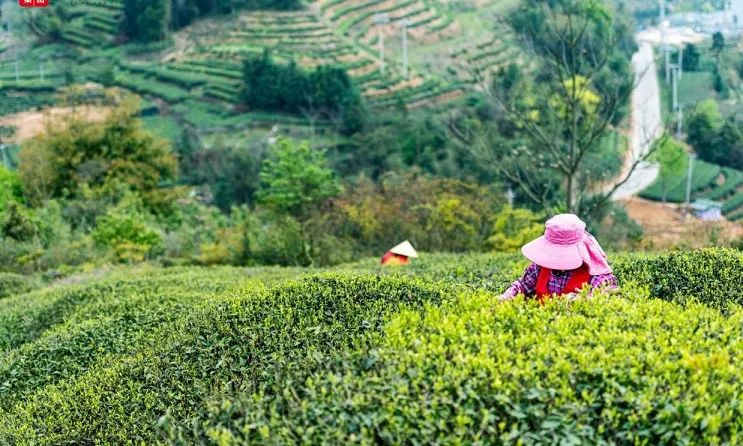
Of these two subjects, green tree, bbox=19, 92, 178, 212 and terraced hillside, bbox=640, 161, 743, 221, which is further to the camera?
terraced hillside, bbox=640, 161, 743, 221

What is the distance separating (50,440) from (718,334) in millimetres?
4081

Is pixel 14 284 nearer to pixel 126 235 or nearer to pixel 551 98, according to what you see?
pixel 126 235

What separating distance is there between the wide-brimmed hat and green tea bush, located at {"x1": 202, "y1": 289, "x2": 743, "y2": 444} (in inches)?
18.9

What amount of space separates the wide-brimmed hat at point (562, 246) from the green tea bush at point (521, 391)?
48 centimetres

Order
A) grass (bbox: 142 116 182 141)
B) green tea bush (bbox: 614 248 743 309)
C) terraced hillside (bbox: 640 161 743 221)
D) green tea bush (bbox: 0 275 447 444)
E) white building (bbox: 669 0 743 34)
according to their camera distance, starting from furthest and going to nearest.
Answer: grass (bbox: 142 116 182 141) → white building (bbox: 669 0 743 34) → terraced hillside (bbox: 640 161 743 221) → green tea bush (bbox: 614 248 743 309) → green tea bush (bbox: 0 275 447 444)

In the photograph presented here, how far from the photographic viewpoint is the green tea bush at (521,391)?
3.63 metres

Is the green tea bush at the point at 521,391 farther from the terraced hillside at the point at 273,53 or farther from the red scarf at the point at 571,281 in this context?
the terraced hillside at the point at 273,53

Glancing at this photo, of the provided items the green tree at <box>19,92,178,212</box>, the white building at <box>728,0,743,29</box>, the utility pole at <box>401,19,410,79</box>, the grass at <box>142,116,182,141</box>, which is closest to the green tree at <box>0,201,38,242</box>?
the green tree at <box>19,92,178,212</box>

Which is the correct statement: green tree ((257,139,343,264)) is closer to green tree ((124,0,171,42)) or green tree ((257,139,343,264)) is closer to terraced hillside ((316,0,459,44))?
green tree ((124,0,171,42))

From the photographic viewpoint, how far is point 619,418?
12.1ft

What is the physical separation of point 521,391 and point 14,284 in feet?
34.7

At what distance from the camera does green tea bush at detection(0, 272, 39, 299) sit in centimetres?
1203

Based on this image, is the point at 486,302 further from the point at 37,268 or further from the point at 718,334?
the point at 37,268

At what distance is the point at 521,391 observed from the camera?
12.5ft
